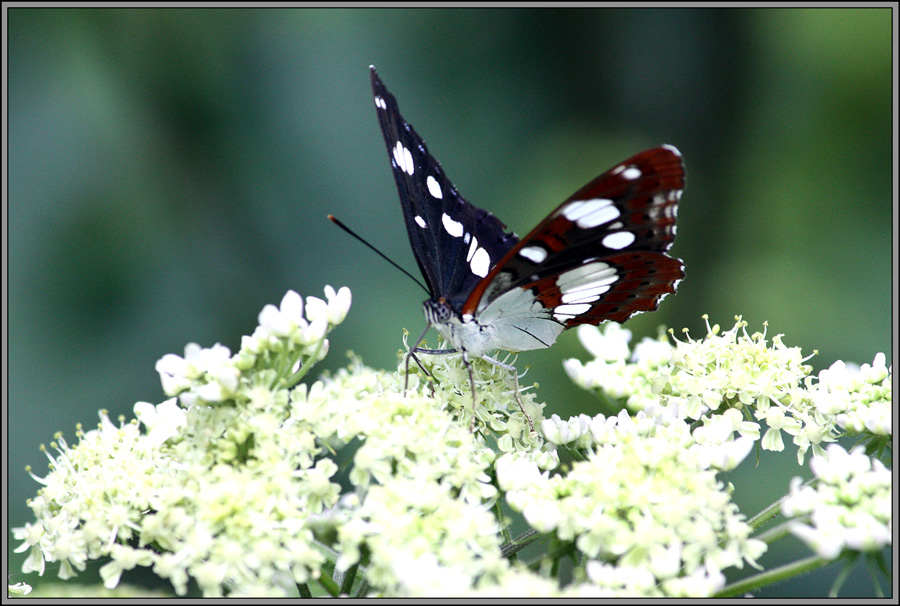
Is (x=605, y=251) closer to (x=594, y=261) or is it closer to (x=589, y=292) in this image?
(x=594, y=261)

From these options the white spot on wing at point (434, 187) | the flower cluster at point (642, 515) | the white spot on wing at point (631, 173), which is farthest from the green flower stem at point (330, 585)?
the white spot on wing at point (434, 187)

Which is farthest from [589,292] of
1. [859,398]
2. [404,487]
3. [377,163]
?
[377,163]

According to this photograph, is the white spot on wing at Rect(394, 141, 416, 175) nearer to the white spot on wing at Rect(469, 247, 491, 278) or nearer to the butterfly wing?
the white spot on wing at Rect(469, 247, 491, 278)

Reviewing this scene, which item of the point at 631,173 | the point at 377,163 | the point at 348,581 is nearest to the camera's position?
the point at 348,581

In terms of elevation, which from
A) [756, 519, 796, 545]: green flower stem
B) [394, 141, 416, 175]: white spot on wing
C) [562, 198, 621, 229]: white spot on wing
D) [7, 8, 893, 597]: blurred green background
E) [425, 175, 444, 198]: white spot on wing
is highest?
[7, 8, 893, 597]: blurred green background

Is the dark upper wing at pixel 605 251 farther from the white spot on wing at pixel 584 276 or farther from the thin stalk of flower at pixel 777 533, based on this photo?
the thin stalk of flower at pixel 777 533

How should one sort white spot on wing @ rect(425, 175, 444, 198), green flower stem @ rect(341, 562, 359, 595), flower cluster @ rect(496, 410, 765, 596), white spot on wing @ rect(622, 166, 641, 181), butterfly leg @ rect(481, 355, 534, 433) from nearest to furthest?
flower cluster @ rect(496, 410, 765, 596) → green flower stem @ rect(341, 562, 359, 595) → white spot on wing @ rect(622, 166, 641, 181) → butterfly leg @ rect(481, 355, 534, 433) → white spot on wing @ rect(425, 175, 444, 198)

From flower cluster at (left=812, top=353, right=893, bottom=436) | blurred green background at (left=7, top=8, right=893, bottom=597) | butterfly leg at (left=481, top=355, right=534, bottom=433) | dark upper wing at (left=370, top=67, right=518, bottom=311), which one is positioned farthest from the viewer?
blurred green background at (left=7, top=8, right=893, bottom=597)

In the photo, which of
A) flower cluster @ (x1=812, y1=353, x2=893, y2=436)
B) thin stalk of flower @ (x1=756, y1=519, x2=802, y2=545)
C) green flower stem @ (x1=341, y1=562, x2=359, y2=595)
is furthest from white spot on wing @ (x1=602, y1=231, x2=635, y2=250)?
green flower stem @ (x1=341, y1=562, x2=359, y2=595)
